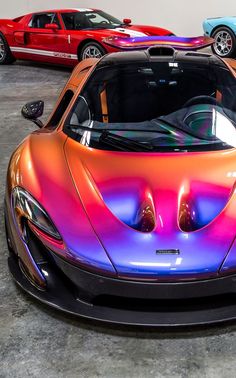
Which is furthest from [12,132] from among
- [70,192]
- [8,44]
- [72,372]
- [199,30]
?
[199,30]

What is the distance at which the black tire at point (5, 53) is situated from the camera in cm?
862

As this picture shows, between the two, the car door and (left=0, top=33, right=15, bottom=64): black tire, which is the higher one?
the car door

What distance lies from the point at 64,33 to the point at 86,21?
0.47 m

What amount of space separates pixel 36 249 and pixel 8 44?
293 inches

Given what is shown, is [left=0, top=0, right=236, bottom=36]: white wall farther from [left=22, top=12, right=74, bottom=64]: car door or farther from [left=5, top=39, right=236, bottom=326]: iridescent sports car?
[left=5, top=39, right=236, bottom=326]: iridescent sports car

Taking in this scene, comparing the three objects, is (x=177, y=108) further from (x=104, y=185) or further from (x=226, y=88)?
(x=104, y=185)

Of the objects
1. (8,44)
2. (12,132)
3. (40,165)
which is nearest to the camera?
(40,165)

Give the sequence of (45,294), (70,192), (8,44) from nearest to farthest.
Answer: (45,294) → (70,192) → (8,44)

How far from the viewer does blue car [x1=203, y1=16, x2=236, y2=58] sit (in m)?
8.52

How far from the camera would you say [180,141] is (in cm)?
233

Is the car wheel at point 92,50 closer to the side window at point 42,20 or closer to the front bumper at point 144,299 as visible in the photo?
the side window at point 42,20

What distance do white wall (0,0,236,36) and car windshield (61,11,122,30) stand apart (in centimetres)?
323

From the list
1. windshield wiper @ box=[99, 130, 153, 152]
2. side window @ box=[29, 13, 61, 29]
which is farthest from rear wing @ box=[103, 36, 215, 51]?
side window @ box=[29, 13, 61, 29]

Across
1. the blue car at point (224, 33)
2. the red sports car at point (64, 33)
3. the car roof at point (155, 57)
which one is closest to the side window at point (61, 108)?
the car roof at point (155, 57)
